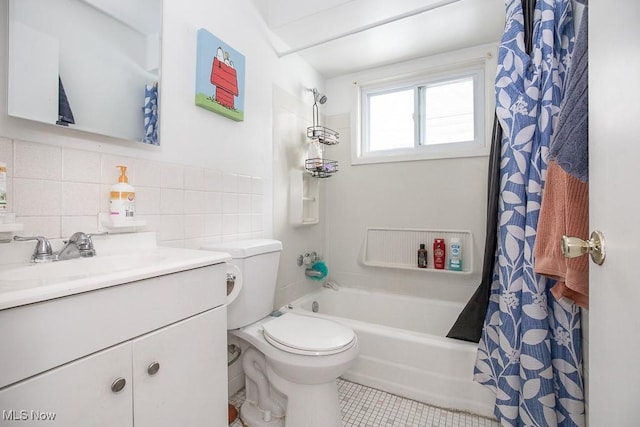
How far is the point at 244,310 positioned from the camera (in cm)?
135

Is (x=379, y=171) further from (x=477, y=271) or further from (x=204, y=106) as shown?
(x=204, y=106)

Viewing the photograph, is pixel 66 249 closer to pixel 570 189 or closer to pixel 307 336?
pixel 307 336

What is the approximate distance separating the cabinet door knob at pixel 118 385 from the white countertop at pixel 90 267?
0.23m

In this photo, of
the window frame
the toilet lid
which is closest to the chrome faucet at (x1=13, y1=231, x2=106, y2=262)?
the toilet lid

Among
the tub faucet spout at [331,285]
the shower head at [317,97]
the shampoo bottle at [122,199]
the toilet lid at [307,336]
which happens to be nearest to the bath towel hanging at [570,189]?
the toilet lid at [307,336]

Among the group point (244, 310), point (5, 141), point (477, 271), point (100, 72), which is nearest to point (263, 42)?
point (100, 72)

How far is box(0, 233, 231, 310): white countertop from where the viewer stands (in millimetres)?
561

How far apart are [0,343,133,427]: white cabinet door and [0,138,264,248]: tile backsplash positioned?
51cm

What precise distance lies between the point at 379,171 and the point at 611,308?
6.40 feet

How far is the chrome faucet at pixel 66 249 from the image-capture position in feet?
2.75

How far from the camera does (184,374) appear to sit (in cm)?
84

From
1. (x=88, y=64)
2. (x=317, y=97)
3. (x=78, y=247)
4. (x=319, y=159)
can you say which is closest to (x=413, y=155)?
(x=319, y=159)

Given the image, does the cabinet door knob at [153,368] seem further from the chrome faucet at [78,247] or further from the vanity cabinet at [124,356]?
the chrome faucet at [78,247]

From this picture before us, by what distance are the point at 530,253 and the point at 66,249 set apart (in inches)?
65.9
